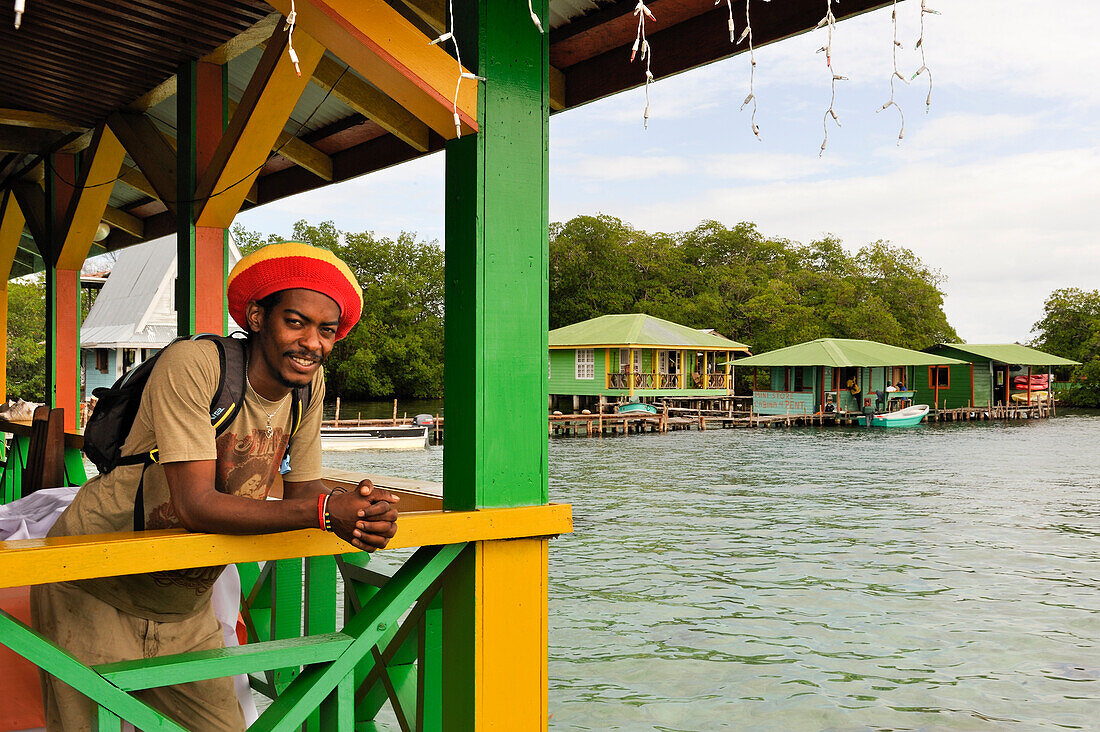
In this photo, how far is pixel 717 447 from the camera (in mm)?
28562

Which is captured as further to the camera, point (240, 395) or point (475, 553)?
point (475, 553)

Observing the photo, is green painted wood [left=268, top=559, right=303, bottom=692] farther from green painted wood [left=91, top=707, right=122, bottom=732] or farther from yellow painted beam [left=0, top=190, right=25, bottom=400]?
yellow painted beam [left=0, top=190, right=25, bottom=400]

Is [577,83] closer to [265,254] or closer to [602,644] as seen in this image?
[265,254]

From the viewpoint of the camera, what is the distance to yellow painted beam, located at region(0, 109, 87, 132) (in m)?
5.85

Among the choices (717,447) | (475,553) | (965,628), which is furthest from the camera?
(717,447)

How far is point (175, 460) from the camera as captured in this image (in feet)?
6.44

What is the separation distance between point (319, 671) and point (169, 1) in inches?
135

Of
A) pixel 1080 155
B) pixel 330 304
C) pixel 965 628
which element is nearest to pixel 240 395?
pixel 330 304

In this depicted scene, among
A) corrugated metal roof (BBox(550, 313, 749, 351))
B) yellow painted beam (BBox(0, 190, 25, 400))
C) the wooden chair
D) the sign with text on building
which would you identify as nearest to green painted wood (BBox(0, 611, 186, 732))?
the wooden chair

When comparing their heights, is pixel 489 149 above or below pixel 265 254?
above

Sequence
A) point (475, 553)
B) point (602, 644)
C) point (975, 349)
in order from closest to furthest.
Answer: point (475, 553) → point (602, 644) → point (975, 349)

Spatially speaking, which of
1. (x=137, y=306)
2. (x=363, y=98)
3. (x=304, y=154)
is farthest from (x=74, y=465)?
(x=137, y=306)

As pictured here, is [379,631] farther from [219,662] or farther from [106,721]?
[106,721]

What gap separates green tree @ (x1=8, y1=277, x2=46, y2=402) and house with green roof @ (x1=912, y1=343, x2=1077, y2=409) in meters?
40.0
